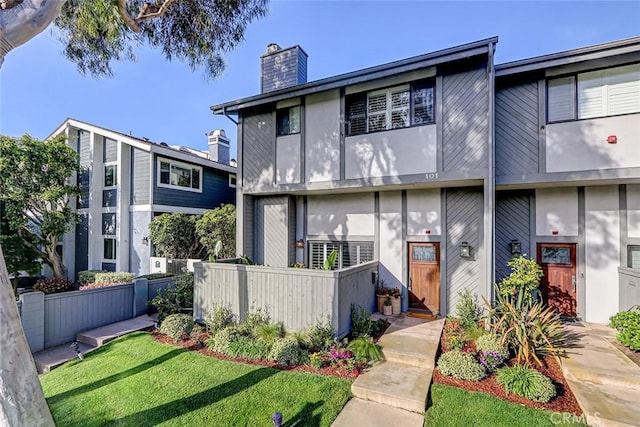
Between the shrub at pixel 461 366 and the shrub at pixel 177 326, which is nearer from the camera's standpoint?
the shrub at pixel 461 366

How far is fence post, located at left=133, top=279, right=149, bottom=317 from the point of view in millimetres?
8508

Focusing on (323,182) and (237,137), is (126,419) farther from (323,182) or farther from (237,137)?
(237,137)

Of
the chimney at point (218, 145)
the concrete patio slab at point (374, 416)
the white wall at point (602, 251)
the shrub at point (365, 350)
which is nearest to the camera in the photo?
the concrete patio slab at point (374, 416)

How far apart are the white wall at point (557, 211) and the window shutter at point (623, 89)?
6.48ft

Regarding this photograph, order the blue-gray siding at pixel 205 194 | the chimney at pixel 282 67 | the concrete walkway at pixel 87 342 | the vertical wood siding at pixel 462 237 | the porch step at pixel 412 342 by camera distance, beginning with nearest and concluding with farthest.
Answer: the porch step at pixel 412 342
the concrete walkway at pixel 87 342
the vertical wood siding at pixel 462 237
the chimney at pixel 282 67
the blue-gray siding at pixel 205 194

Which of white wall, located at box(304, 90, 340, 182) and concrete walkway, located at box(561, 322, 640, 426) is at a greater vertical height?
white wall, located at box(304, 90, 340, 182)

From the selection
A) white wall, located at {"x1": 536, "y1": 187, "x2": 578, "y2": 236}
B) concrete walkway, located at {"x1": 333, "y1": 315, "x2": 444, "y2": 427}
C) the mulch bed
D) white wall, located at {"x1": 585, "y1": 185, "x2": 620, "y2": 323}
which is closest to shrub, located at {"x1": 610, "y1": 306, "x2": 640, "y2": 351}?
white wall, located at {"x1": 585, "y1": 185, "x2": 620, "y2": 323}

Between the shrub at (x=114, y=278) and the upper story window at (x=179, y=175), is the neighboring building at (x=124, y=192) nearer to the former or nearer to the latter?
the upper story window at (x=179, y=175)

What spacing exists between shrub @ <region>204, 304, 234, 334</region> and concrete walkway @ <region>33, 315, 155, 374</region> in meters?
1.88

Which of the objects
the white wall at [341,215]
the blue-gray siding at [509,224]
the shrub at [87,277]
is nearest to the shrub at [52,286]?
the shrub at [87,277]

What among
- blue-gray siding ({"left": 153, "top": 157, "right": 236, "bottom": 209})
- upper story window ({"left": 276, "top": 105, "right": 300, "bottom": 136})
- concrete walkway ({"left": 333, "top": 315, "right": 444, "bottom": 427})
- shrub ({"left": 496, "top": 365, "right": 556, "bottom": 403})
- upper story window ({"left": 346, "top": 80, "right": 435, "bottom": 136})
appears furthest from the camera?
Answer: blue-gray siding ({"left": 153, "top": 157, "right": 236, "bottom": 209})

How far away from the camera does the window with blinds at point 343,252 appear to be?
29.4 feet

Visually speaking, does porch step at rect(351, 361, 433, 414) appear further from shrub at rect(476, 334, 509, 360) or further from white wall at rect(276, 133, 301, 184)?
white wall at rect(276, 133, 301, 184)

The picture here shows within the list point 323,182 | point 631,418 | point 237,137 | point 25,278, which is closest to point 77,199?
point 25,278
